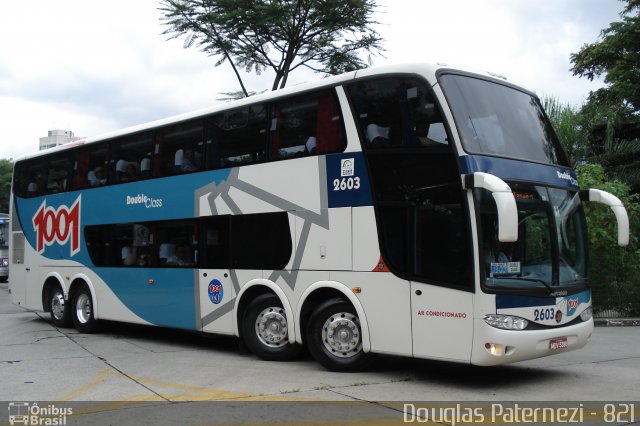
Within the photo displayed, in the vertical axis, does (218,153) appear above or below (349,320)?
above

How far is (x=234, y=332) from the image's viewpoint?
10.6 m

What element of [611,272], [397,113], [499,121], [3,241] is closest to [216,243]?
[397,113]

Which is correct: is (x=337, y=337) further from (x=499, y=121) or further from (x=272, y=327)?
(x=499, y=121)

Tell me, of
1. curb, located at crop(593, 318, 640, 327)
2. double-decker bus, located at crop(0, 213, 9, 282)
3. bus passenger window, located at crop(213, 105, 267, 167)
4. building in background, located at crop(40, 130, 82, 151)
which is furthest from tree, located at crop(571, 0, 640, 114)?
building in background, located at crop(40, 130, 82, 151)

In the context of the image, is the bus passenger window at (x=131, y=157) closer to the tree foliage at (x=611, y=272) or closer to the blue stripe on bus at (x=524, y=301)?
the blue stripe on bus at (x=524, y=301)

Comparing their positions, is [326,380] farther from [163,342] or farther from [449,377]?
[163,342]

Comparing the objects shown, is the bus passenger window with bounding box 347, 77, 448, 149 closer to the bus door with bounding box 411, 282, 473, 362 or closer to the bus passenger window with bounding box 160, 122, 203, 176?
the bus door with bounding box 411, 282, 473, 362

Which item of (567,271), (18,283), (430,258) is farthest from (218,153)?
(18,283)

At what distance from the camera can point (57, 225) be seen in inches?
580

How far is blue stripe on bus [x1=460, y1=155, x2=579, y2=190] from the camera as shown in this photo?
25.5 feet

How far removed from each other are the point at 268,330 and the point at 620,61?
22.7m

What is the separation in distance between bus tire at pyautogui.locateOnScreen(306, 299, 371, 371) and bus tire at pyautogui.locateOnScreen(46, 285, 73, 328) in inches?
289

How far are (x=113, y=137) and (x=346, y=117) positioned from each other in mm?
6030

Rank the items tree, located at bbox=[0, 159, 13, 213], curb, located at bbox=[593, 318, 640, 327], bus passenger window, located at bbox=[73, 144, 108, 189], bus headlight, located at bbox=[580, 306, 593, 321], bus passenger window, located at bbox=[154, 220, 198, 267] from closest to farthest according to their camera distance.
Result: bus headlight, located at bbox=[580, 306, 593, 321] < bus passenger window, located at bbox=[154, 220, 198, 267] < bus passenger window, located at bbox=[73, 144, 108, 189] < curb, located at bbox=[593, 318, 640, 327] < tree, located at bbox=[0, 159, 13, 213]
